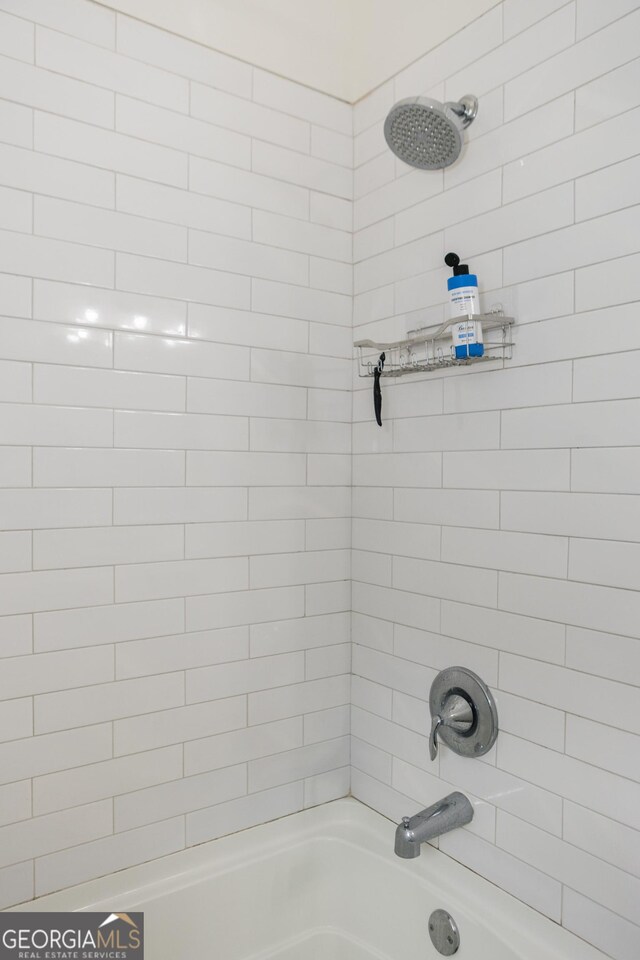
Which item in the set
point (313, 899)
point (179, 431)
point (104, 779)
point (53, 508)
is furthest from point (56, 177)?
point (313, 899)

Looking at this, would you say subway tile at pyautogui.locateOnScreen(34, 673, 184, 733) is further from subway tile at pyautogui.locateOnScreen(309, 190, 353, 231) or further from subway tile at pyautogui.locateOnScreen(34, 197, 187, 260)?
subway tile at pyautogui.locateOnScreen(309, 190, 353, 231)

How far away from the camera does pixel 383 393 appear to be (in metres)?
1.90

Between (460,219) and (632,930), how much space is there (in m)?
1.57

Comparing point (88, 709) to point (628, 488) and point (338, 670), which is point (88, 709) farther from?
point (628, 488)

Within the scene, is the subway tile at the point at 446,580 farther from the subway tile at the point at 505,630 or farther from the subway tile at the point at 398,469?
the subway tile at the point at 398,469

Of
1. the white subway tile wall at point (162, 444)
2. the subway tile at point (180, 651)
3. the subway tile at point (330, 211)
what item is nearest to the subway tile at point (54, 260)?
the white subway tile wall at point (162, 444)

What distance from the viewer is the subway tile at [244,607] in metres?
1.73

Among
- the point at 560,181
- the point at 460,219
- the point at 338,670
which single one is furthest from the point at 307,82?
the point at 338,670

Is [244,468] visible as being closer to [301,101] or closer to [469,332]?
[469,332]

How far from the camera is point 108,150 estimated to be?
159 centimetres

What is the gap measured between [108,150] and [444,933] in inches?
78.7

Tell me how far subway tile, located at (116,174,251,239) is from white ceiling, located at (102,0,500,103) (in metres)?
0.39

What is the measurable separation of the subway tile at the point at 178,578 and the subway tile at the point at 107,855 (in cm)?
58

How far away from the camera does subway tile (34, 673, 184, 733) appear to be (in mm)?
1529
